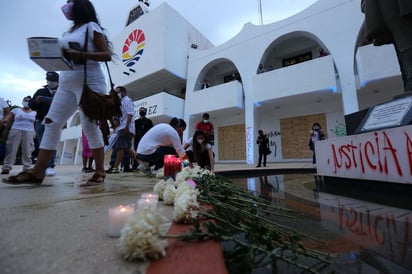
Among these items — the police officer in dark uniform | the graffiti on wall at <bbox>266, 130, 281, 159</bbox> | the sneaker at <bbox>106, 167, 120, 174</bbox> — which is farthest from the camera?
the graffiti on wall at <bbox>266, 130, 281, 159</bbox>

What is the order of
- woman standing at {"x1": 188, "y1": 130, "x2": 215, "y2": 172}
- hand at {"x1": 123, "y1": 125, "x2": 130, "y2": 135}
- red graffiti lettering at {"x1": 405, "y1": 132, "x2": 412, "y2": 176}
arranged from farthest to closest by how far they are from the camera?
woman standing at {"x1": 188, "y1": 130, "x2": 215, "y2": 172} < hand at {"x1": 123, "y1": 125, "x2": 130, "y2": 135} < red graffiti lettering at {"x1": 405, "y1": 132, "x2": 412, "y2": 176}

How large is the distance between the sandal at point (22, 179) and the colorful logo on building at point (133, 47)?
12295 millimetres

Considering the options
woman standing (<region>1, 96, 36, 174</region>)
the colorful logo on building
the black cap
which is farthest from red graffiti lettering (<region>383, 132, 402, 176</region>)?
the colorful logo on building

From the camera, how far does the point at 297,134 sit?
30.7 feet

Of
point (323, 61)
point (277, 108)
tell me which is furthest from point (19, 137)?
point (277, 108)

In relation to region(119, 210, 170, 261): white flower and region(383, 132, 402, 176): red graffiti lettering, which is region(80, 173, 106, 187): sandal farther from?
region(383, 132, 402, 176): red graffiti lettering

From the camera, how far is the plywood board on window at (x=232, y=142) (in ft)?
35.8

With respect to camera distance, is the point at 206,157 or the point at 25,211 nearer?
the point at 25,211

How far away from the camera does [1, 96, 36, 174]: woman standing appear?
282cm

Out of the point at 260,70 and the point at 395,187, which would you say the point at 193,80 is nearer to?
the point at 260,70

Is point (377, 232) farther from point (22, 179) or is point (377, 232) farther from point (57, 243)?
point (22, 179)

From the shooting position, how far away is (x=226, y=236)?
0.49m

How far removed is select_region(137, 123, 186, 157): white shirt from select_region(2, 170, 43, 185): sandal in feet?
4.37

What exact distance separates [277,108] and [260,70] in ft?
6.68
